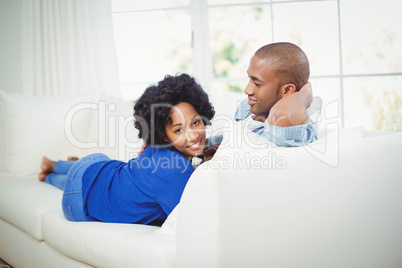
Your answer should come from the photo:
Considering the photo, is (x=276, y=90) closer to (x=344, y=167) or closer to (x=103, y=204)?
(x=344, y=167)

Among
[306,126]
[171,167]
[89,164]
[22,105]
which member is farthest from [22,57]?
[306,126]

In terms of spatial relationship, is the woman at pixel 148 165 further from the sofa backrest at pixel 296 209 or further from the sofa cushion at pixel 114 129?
the sofa cushion at pixel 114 129


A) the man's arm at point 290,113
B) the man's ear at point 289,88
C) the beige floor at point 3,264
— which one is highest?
the man's ear at point 289,88

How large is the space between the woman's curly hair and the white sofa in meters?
0.37

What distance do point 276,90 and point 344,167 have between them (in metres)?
0.38

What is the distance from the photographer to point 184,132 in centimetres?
174

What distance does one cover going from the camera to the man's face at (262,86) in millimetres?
1545

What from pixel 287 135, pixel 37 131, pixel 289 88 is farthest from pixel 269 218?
pixel 37 131

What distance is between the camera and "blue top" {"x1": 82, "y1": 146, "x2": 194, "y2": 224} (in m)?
1.50

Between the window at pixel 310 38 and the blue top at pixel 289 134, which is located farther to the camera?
the window at pixel 310 38

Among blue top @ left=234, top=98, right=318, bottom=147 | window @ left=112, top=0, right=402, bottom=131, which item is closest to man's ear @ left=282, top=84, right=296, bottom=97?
A: blue top @ left=234, top=98, right=318, bottom=147

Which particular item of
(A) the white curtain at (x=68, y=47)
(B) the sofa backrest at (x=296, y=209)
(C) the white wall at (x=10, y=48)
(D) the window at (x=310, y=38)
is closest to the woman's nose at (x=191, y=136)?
(B) the sofa backrest at (x=296, y=209)

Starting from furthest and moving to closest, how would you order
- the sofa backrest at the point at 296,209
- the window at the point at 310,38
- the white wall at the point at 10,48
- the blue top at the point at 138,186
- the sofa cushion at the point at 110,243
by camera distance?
the white wall at the point at 10,48
the window at the point at 310,38
the blue top at the point at 138,186
the sofa cushion at the point at 110,243
the sofa backrest at the point at 296,209

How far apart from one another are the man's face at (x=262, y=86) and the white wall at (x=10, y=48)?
3.26 metres
